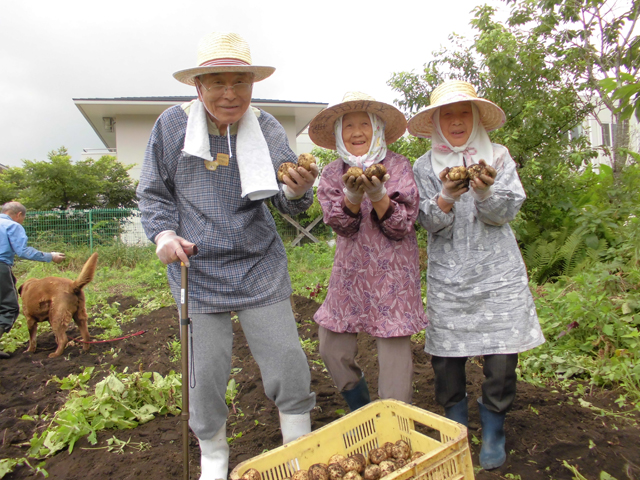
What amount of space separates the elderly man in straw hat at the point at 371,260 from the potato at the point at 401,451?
1.08 ft

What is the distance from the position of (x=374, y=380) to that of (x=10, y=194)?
15.8 metres

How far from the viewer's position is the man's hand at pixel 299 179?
2.00 m

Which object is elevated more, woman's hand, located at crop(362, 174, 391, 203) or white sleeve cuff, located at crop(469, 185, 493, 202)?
woman's hand, located at crop(362, 174, 391, 203)

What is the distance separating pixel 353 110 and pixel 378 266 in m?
0.82

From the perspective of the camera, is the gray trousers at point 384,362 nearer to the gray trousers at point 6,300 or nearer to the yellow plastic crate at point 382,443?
the yellow plastic crate at point 382,443

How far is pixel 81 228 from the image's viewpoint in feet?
38.1

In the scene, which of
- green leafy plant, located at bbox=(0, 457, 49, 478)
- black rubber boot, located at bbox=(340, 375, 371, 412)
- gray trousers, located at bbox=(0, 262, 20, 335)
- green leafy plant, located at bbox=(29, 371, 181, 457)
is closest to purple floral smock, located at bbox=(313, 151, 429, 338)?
black rubber boot, located at bbox=(340, 375, 371, 412)

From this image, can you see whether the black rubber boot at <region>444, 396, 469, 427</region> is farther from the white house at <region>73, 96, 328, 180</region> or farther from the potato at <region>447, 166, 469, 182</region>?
the white house at <region>73, 96, 328, 180</region>

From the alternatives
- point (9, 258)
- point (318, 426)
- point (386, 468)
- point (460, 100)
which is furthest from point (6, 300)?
point (460, 100)

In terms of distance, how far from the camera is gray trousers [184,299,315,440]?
6.75 ft

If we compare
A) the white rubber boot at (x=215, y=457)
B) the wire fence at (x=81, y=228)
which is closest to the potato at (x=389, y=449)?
the white rubber boot at (x=215, y=457)

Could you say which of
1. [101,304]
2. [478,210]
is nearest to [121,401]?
[478,210]

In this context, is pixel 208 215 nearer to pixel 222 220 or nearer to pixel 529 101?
pixel 222 220

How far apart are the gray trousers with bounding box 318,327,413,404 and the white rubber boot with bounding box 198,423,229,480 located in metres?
0.63
